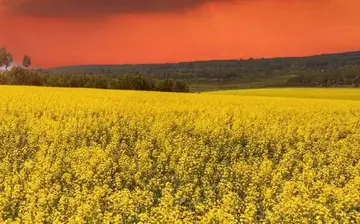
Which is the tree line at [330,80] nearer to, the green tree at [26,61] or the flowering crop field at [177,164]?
the green tree at [26,61]

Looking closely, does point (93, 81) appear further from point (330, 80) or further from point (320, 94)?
point (330, 80)

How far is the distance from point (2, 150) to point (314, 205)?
14.4 metres

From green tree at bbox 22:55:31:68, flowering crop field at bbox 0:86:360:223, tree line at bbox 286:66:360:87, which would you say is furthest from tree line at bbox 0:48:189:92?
green tree at bbox 22:55:31:68

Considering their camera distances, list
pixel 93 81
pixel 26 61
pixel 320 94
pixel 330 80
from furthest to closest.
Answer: pixel 26 61 < pixel 330 80 < pixel 93 81 < pixel 320 94

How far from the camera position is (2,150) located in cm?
2222

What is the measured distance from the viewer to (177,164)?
62.7ft

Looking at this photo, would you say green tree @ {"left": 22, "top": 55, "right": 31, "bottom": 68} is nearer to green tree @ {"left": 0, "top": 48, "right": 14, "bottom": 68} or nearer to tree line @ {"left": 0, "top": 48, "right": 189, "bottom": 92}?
green tree @ {"left": 0, "top": 48, "right": 14, "bottom": 68}

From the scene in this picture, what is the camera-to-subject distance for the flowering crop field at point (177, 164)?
Result: 1331 centimetres

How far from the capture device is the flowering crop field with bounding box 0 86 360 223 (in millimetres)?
13312

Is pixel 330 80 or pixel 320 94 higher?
pixel 320 94

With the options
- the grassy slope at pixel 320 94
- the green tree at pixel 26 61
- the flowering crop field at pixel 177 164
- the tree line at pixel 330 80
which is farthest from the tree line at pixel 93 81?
the green tree at pixel 26 61

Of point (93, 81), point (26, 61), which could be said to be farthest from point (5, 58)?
point (93, 81)

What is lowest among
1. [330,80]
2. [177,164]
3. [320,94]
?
[330,80]

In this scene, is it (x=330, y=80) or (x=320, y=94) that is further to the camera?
(x=330, y=80)
